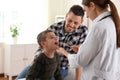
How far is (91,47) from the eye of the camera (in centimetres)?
157

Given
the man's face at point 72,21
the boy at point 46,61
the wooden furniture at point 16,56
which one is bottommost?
the wooden furniture at point 16,56

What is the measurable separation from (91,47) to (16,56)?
11.8 ft

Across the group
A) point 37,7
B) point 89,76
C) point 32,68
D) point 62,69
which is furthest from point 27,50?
point 89,76

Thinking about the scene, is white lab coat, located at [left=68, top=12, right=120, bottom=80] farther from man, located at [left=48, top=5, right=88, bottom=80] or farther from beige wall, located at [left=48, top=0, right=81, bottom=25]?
beige wall, located at [left=48, top=0, right=81, bottom=25]

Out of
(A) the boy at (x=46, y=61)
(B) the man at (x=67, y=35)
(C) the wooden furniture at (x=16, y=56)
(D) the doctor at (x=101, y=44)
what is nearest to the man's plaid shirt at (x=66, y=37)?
(B) the man at (x=67, y=35)

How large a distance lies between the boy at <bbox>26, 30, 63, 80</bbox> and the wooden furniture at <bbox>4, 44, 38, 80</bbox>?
2932 millimetres

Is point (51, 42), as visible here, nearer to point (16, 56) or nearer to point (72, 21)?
point (72, 21)

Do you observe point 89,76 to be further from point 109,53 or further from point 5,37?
point 5,37

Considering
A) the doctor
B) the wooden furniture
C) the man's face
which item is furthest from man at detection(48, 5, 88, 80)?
the wooden furniture

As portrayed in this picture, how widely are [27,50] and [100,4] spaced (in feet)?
11.9

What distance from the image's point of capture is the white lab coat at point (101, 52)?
1555 millimetres

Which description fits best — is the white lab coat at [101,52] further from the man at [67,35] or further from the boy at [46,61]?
the man at [67,35]

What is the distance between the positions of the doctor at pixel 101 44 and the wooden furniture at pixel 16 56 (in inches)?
135

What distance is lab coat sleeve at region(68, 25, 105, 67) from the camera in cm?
155
